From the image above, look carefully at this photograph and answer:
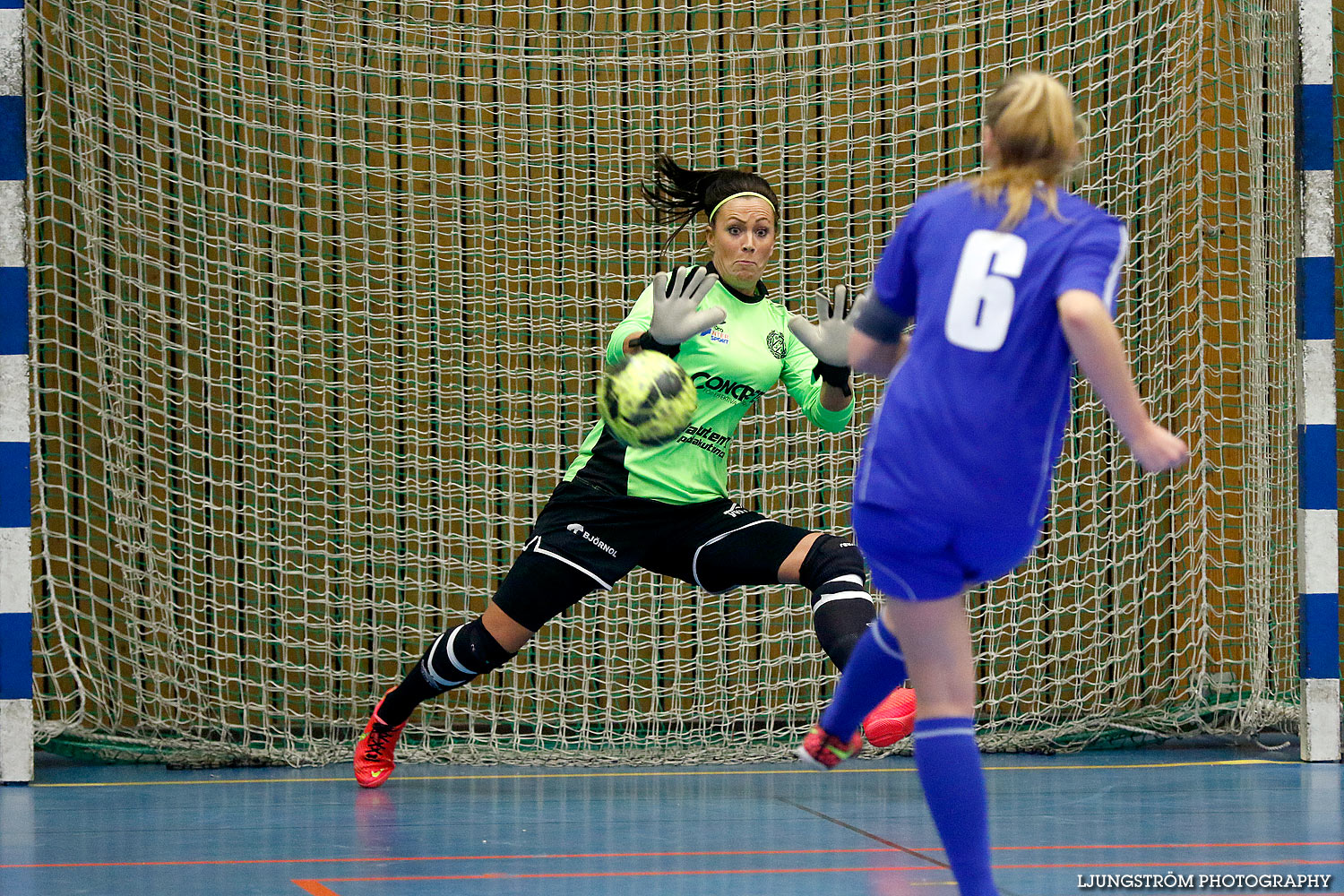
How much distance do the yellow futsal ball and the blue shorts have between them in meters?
1.16

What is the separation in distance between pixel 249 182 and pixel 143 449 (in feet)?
3.58

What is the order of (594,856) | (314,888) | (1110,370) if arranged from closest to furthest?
1. (1110,370)
2. (314,888)
3. (594,856)

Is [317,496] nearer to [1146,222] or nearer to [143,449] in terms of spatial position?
[143,449]

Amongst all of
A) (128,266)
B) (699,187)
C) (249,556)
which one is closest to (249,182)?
(128,266)

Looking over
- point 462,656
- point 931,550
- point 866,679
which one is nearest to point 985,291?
point 931,550

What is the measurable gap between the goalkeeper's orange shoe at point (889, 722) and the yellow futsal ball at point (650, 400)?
0.97m

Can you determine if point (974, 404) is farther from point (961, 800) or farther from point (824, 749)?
point (824, 749)

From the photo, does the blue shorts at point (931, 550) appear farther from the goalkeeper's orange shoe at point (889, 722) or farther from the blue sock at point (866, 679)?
the goalkeeper's orange shoe at point (889, 722)

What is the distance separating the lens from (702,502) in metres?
4.39

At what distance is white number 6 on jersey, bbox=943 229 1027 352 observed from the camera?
241 centimetres

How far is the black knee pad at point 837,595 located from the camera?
4039mm

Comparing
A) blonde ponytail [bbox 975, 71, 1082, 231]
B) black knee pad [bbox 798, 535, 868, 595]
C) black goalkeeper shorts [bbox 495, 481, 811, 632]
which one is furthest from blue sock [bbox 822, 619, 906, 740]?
black goalkeeper shorts [bbox 495, 481, 811, 632]

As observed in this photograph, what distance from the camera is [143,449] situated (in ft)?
18.3

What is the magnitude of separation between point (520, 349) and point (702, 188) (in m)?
1.36
